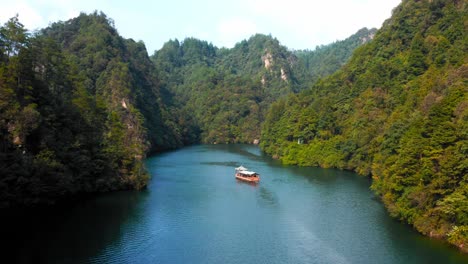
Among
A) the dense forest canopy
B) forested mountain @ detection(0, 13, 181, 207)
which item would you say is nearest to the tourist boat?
forested mountain @ detection(0, 13, 181, 207)

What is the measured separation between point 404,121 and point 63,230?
150 ft

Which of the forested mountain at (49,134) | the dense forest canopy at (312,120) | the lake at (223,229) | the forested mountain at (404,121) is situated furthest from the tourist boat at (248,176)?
the forested mountain at (404,121)

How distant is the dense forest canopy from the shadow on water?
2.19m

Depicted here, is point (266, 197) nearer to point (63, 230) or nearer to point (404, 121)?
point (404, 121)

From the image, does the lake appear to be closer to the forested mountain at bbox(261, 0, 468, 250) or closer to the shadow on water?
the shadow on water

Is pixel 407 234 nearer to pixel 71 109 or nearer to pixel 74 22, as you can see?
pixel 71 109

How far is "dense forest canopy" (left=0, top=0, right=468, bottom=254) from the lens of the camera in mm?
46375

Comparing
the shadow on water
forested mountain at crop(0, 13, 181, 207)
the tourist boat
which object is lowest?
the shadow on water

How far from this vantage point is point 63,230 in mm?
45594

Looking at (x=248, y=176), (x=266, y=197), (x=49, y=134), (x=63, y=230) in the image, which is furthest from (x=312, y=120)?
(x=63, y=230)

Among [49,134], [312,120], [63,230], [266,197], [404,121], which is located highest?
[312,120]

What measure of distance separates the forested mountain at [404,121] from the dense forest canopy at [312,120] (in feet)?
0.64

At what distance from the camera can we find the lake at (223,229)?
40219mm

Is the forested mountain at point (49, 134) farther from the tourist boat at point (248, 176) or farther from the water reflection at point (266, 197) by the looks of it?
the water reflection at point (266, 197)
